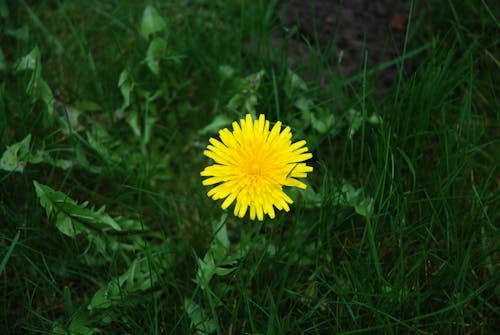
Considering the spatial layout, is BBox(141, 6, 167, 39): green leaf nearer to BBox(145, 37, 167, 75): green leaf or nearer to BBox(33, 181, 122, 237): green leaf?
BBox(145, 37, 167, 75): green leaf

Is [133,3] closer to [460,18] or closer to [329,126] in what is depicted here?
[329,126]

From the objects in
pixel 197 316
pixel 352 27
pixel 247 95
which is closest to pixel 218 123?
pixel 247 95

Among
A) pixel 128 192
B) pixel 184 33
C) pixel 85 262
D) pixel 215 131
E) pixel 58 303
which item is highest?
pixel 184 33

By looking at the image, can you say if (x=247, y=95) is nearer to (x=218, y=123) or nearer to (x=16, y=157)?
(x=218, y=123)

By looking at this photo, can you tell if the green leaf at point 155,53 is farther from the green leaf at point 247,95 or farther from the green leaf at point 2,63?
the green leaf at point 2,63

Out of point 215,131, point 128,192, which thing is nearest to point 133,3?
point 215,131

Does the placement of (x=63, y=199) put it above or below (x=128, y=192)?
below

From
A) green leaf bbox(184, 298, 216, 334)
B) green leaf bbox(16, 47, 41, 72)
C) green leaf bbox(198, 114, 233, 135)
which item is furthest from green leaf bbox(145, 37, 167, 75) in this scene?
green leaf bbox(184, 298, 216, 334)
